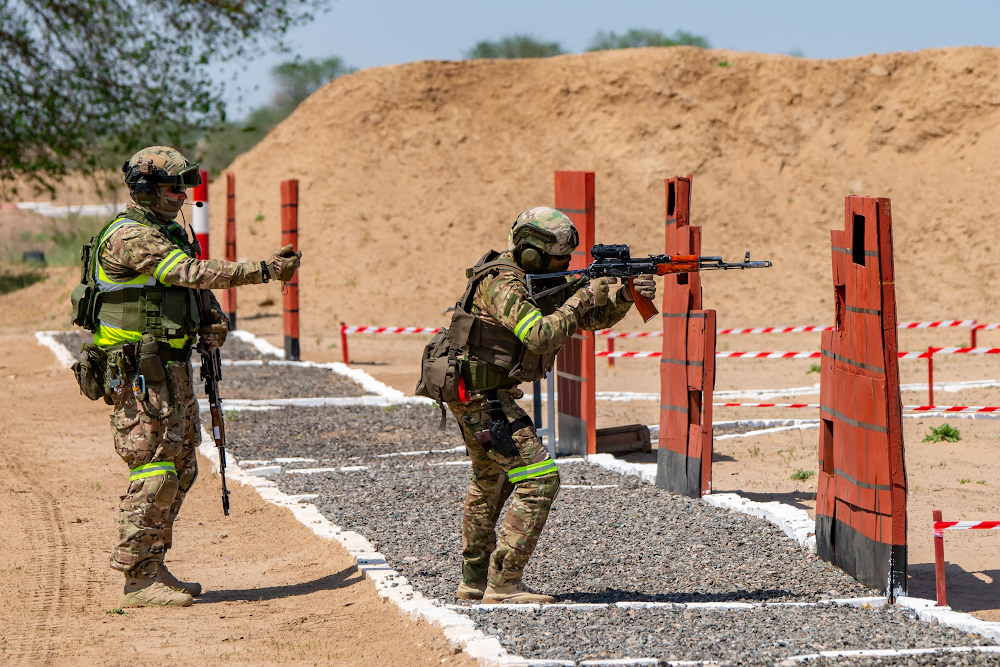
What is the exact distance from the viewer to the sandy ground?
528cm

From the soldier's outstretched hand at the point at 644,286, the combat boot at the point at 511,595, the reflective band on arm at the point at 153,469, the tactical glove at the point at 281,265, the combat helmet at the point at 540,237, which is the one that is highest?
the combat helmet at the point at 540,237

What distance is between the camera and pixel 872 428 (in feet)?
20.1

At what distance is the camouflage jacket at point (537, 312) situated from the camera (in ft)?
17.6

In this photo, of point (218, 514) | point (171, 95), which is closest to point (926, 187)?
point (171, 95)

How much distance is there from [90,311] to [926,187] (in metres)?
29.4

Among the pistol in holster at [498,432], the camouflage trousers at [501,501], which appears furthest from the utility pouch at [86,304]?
the pistol in holster at [498,432]

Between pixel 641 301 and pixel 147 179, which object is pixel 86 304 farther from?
pixel 641 301

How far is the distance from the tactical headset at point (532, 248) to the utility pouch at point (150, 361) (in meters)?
1.95

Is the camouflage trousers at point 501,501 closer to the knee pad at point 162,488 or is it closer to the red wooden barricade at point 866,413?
the knee pad at point 162,488

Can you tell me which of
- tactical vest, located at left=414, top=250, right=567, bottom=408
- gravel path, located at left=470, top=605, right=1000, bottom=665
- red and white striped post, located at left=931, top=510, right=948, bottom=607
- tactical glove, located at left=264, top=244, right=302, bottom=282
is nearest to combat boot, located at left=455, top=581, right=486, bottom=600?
gravel path, located at left=470, top=605, right=1000, bottom=665

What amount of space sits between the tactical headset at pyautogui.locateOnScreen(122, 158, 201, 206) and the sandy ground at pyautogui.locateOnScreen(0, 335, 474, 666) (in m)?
2.20

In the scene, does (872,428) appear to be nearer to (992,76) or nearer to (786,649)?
(786,649)

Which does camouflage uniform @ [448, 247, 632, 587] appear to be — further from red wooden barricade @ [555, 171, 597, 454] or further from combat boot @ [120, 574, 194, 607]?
red wooden barricade @ [555, 171, 597, 454]

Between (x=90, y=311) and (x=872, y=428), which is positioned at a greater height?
(x=90, y=311)
